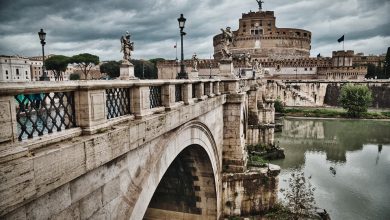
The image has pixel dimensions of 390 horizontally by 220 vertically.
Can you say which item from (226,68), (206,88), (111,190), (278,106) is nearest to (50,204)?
(111,190)

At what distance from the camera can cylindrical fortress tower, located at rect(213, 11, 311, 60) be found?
82.2 m

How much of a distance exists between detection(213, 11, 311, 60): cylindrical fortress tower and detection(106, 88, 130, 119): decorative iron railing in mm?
77782

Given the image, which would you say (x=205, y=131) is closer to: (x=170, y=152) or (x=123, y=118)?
(x=170, y=152)

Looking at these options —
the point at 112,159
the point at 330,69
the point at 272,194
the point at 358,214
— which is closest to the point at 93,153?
the point at 112,159

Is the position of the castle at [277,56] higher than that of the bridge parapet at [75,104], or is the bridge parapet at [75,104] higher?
the castle at [277,56]

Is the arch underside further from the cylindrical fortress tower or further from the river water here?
the cylindrical fortress tower

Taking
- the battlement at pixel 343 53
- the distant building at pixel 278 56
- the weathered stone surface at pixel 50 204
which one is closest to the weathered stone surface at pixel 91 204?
the weathered stone surface at pixel 50 204

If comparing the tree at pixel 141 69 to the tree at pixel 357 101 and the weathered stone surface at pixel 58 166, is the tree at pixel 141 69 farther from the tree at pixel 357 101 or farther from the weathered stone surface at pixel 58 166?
the tree at pixel 357 101

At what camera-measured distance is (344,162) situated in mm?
25109

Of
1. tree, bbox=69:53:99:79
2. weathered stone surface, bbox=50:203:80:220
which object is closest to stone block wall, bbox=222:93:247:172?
weathered stone surface, bbox=50:203:80:220

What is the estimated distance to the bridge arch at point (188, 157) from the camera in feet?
17.2

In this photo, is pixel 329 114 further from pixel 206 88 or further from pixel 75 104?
pixel 75 104

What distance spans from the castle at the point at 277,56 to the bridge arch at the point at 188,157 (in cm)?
5501

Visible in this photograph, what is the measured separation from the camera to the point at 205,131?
10188 millimetres
